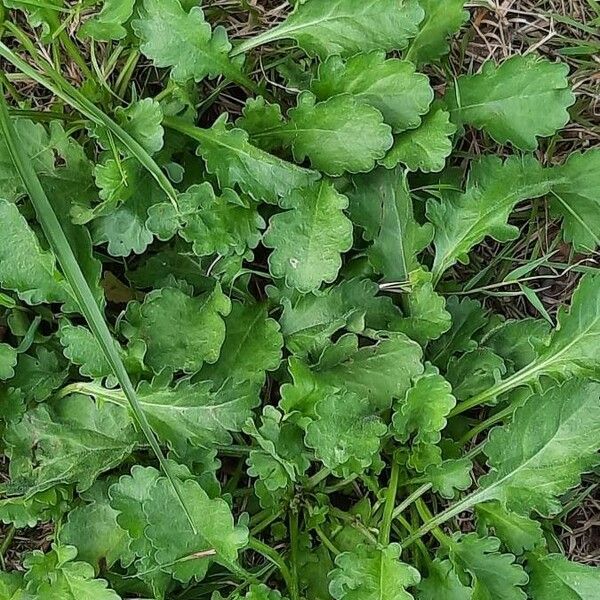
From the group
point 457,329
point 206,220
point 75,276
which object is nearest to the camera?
point 75,276

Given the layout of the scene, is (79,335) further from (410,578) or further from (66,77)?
(410,578)

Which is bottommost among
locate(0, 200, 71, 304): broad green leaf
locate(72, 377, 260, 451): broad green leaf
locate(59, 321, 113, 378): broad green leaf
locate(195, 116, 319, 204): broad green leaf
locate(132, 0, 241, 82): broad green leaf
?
locate(72, 377, 260, 451): broad green leaf

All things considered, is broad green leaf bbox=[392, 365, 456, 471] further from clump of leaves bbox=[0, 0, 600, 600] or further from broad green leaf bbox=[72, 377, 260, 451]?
broad green leaf bbox=[72, 377, 260, 451]

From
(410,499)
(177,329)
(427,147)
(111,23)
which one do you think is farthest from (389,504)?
(111,23)

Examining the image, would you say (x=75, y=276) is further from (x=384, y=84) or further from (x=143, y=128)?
(x=384, y=84)

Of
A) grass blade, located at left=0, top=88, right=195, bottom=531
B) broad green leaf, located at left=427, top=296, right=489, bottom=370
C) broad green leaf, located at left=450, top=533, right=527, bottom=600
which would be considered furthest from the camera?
broad green leaf, located at left=427, top=296, right=489, bottom=370

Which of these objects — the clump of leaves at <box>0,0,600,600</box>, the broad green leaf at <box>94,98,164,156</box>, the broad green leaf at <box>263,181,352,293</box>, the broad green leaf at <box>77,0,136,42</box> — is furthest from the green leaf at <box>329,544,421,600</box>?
the broad green leaf at <box>77,0,136,42</box>
